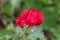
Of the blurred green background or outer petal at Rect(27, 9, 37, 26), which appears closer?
outer petal at Rect(27, 9, 37, 26)

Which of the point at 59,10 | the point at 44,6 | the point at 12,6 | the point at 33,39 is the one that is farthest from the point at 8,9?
the point at 33,39

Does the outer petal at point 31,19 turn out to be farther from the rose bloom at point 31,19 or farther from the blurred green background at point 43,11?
the blurred green background at point 43,11

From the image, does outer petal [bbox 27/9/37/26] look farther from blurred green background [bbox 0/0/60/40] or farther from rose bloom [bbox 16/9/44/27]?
blurred green background [bbox 0/0/60/40]

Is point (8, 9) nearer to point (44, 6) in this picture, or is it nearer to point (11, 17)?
point (11, 17)

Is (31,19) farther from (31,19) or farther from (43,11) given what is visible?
(43,11)

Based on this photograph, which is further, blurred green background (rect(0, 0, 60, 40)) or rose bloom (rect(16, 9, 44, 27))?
blurred green background (rect(0, 0, 60, 40))

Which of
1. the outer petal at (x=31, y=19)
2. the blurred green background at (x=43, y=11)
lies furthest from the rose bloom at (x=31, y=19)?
the blurred green background at (x=43, y=11)

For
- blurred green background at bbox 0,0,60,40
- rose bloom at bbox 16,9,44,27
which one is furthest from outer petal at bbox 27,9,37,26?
blurred green background at bbox 0,0,60,40

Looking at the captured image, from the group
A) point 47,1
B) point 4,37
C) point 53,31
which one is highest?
point 47,1

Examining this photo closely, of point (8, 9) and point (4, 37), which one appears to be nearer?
point (4, 37)

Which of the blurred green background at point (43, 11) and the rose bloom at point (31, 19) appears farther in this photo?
the blurred green background at point (43, 11)

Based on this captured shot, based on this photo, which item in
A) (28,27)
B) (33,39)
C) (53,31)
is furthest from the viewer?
(53,31)
